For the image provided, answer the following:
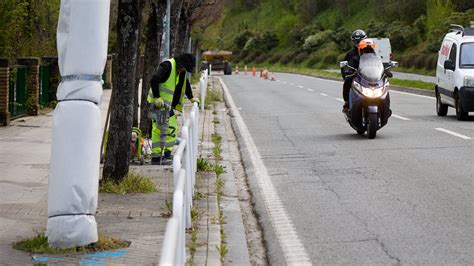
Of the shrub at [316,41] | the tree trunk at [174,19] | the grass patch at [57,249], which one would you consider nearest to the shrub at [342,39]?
the shrub at [316,41]

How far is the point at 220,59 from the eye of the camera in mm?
82312

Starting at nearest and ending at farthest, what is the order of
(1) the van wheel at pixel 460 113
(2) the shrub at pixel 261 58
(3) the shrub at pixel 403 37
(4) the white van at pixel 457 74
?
(4) the white van at pixel 457 74 → (1) the van wheel at pixel 460 113 → (3) the shrub at pixel 403 37 → (2) the shrub at pixel 261 58

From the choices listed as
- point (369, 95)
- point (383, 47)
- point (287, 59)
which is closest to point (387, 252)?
point (369, 95)

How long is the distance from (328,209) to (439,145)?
6474mm

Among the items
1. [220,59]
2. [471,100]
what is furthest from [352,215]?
[220,59]

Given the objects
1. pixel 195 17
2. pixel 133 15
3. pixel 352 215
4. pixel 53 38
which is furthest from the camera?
pixel 195 17

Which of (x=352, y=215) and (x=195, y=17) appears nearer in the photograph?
(x=352, y=215)

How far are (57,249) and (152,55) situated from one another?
37.0 feet

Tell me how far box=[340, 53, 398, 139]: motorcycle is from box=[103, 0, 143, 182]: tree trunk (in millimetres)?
6969

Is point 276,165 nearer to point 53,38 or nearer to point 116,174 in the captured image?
point 116,174

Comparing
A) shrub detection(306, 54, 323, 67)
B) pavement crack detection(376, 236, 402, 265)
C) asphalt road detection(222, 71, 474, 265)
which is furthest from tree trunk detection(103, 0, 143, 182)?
shrub detection(306, 54, 323, 67)

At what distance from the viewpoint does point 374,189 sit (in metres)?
12.0

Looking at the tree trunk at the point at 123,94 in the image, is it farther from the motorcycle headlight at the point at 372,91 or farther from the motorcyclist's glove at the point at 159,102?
the motorcycle headlight at the point at 372,91

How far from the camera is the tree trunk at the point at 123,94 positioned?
11.8 m
